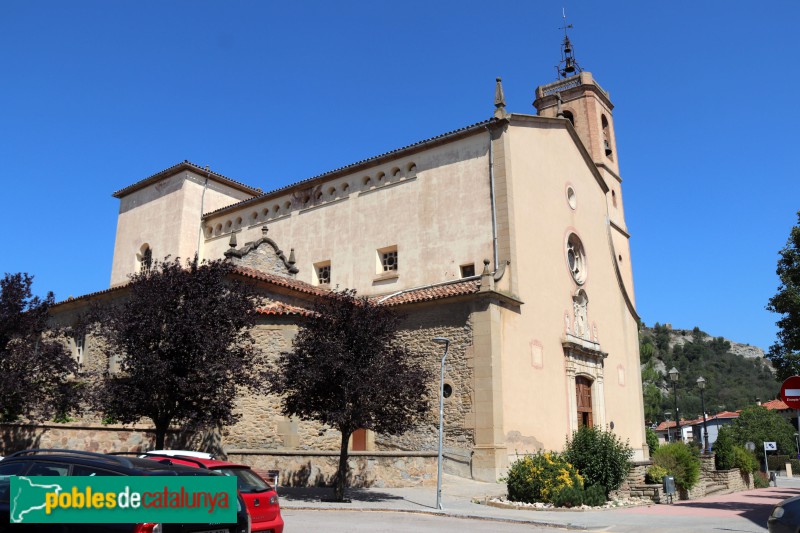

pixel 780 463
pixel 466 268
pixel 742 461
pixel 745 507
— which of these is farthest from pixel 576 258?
pixel 780 463

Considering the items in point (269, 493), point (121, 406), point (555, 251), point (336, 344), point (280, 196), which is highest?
point (280, 196)

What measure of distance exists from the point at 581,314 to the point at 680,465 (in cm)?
837

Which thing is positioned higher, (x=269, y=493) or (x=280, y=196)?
(x=280, y=196)

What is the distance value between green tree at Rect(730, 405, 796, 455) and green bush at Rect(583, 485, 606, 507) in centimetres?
6063

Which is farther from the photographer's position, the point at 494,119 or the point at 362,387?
the point at 494,119

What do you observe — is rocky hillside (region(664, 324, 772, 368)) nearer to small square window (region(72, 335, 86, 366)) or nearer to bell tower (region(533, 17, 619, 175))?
bell tower (region(533, 17, 619, 175))

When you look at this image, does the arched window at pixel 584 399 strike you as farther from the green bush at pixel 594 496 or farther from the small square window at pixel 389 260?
the small square window at pixel 389 260

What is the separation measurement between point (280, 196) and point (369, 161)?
5.92 meters

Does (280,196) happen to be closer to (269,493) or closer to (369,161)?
(369,161)

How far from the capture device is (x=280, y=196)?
31453mm

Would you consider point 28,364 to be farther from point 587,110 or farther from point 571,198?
point 587,110

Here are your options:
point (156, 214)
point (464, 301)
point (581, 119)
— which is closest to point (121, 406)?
point (464, 301)

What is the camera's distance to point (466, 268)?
2462 cm

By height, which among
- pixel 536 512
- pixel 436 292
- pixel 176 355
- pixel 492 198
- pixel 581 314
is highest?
pixel 492 198
